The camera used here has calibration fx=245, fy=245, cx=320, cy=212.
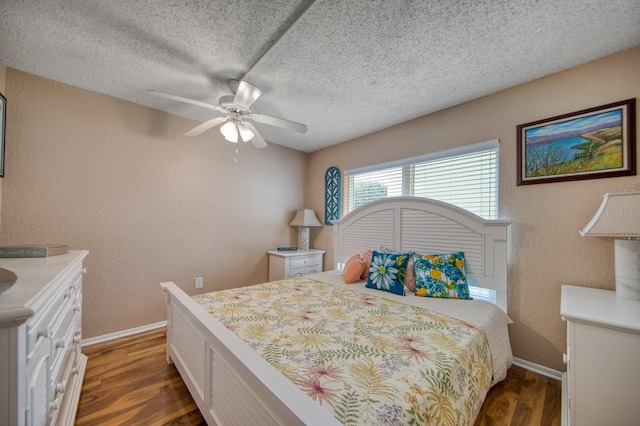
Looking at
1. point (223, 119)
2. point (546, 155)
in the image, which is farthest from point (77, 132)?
point (546, 155)

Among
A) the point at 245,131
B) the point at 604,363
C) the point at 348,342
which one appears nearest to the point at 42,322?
the point at 348,342

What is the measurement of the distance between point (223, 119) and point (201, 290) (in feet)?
6.60

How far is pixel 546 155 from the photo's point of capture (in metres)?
1.92

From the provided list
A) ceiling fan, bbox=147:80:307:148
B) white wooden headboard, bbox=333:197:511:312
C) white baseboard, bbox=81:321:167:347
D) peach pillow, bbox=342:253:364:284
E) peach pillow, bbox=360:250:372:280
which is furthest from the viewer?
peach pillow, bbox=360:250:372:280

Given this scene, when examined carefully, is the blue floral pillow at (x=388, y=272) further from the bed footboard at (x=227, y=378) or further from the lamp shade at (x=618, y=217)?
the bed footboard at (x=227, y=378)

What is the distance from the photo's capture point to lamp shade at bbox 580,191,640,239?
1.39m

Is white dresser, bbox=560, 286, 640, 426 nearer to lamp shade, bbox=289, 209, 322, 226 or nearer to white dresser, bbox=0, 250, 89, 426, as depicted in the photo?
white dresser, bbox=0, 250, 89, 426

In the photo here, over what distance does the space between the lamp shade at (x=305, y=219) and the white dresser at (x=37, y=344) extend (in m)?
2.46

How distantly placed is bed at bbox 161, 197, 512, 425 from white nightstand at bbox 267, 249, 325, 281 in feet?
2.24

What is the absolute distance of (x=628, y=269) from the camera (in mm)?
1463

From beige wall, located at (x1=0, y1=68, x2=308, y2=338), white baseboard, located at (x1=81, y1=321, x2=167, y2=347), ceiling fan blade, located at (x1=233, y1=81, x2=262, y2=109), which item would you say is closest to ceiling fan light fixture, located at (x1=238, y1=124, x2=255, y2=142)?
ceiling fan blade, located at (x1=233, y1=81, x2=262, y2=109)

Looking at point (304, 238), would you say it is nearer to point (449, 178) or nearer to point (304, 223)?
point (304, 223)

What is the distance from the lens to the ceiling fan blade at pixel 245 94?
5.48 ft

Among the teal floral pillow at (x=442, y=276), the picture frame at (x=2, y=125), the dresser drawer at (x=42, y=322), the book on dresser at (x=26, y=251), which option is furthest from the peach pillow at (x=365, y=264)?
the picture frame at (x=2, y=125)
